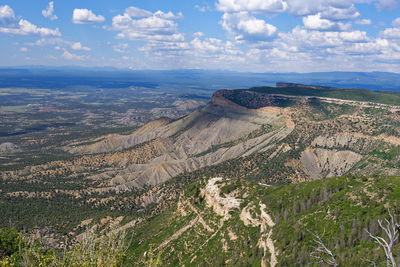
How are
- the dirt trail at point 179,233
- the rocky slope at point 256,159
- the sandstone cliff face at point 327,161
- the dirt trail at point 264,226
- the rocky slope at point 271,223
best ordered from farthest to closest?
the sandstone cliff face at point 327,161
the rocky slope at point 256,159
the dirt trail at point 179,233
the dirt trail at point 264,226
the rocky slope at point 271,223

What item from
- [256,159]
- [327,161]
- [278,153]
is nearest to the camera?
[256,159]

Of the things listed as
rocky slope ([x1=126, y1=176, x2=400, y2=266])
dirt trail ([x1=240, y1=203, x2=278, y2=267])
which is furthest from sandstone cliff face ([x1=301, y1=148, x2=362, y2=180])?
dirt trail ([x1=240, y1=203, x2=278, y2=267])

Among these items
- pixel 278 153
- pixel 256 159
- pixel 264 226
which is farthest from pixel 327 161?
pixel 264 226

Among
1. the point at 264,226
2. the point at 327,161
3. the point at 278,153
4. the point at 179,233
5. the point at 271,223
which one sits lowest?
the point at 179,233

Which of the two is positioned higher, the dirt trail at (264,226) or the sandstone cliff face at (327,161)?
the dirt trail at (264,226)

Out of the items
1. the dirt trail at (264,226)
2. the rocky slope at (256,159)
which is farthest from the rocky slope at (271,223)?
the rocky slope at (256,159)

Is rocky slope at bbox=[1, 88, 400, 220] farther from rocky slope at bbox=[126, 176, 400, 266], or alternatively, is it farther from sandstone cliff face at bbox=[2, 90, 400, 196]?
rocky slope at bbox=[126, 176, 400, 266]

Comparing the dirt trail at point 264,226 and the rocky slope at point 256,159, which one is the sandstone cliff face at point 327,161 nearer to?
the rocky slope at point 256,159

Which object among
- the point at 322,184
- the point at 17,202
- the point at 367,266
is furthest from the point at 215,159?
the point at 367,266

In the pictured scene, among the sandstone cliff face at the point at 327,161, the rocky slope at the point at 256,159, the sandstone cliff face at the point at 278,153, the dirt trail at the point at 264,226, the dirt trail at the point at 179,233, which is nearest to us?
the dirt trail at the point at 264,226

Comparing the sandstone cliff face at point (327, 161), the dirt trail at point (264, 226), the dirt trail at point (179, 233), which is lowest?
the dirt trail at point (179, 233)

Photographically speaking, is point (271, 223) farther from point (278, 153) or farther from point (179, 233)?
point (278, 153)
